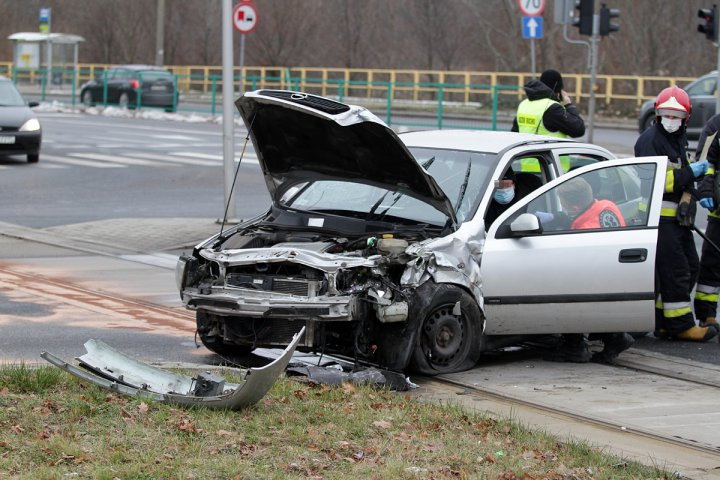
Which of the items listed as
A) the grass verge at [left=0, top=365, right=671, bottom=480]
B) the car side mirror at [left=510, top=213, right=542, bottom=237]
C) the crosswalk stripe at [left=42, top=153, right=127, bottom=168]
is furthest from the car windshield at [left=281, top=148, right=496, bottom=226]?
the crosswalk stripe at [left=42, top=153, right=127, bottom=168]

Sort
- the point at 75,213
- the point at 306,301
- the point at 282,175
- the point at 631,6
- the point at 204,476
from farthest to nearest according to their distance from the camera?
the point at 631,6 < the point at 75,213 < the point at 282,175 < the point at 306,301 < the point at 204,476

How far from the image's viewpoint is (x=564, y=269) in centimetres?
845

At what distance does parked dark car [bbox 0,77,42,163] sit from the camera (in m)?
23.4

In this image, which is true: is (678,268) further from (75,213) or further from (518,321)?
Answer: (75,213)

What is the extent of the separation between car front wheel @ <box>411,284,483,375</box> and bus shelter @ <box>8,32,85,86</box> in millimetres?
48977

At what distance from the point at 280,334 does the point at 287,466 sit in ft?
7.33

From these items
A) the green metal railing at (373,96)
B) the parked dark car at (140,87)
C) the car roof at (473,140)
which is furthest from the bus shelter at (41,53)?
the car roof at (473,140)

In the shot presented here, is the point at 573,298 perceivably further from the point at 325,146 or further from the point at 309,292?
the point at 325,146

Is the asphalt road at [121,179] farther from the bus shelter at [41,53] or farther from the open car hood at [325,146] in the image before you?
the bus shelter at [41,53]

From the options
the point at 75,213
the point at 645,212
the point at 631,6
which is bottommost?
the point at 75,213

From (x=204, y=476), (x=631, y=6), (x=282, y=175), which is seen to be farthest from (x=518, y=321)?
(x=631, y=6)

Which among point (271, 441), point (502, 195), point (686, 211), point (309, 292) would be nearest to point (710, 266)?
point (686, 211)

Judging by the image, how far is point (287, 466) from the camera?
5.80 meters

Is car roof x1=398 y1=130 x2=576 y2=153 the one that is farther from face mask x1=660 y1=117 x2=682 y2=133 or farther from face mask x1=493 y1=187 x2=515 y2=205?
face mask x1=660 y1=117 x2=682 y2=133
